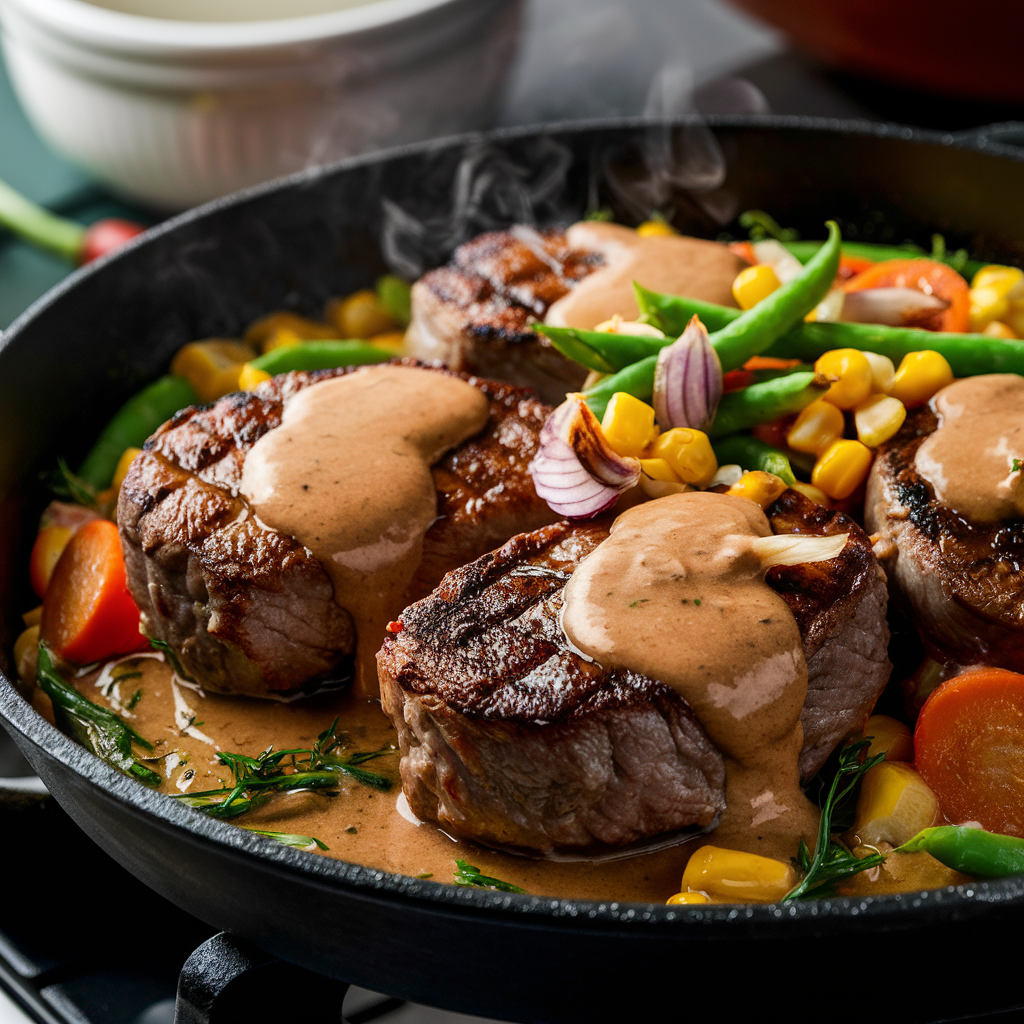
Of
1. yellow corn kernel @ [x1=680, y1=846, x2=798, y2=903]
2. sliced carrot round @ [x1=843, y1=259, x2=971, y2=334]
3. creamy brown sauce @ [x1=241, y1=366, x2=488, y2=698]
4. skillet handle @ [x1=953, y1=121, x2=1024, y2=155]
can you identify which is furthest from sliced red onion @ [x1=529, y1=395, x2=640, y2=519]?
skillet handle @ [x1=953, y1=121, x2=1024, y2=155]

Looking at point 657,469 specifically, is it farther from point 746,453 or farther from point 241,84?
point 241,84

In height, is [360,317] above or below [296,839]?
above

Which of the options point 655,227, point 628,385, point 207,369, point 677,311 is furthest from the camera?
point 655,227

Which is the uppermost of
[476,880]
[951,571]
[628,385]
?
[628,385]

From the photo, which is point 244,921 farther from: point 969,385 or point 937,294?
point 937,294

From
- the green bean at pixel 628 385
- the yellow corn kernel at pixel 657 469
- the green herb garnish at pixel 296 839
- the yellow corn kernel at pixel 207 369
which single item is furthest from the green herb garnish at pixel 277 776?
the yellow corn kernel at pixel 207 369

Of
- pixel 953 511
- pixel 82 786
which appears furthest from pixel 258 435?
pixel 953 511

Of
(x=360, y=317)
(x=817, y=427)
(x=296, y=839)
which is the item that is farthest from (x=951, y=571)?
(x=360, y=317)

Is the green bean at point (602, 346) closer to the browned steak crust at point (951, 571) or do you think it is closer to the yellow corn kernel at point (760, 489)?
the yellow corn kernel at point (760, 489)
